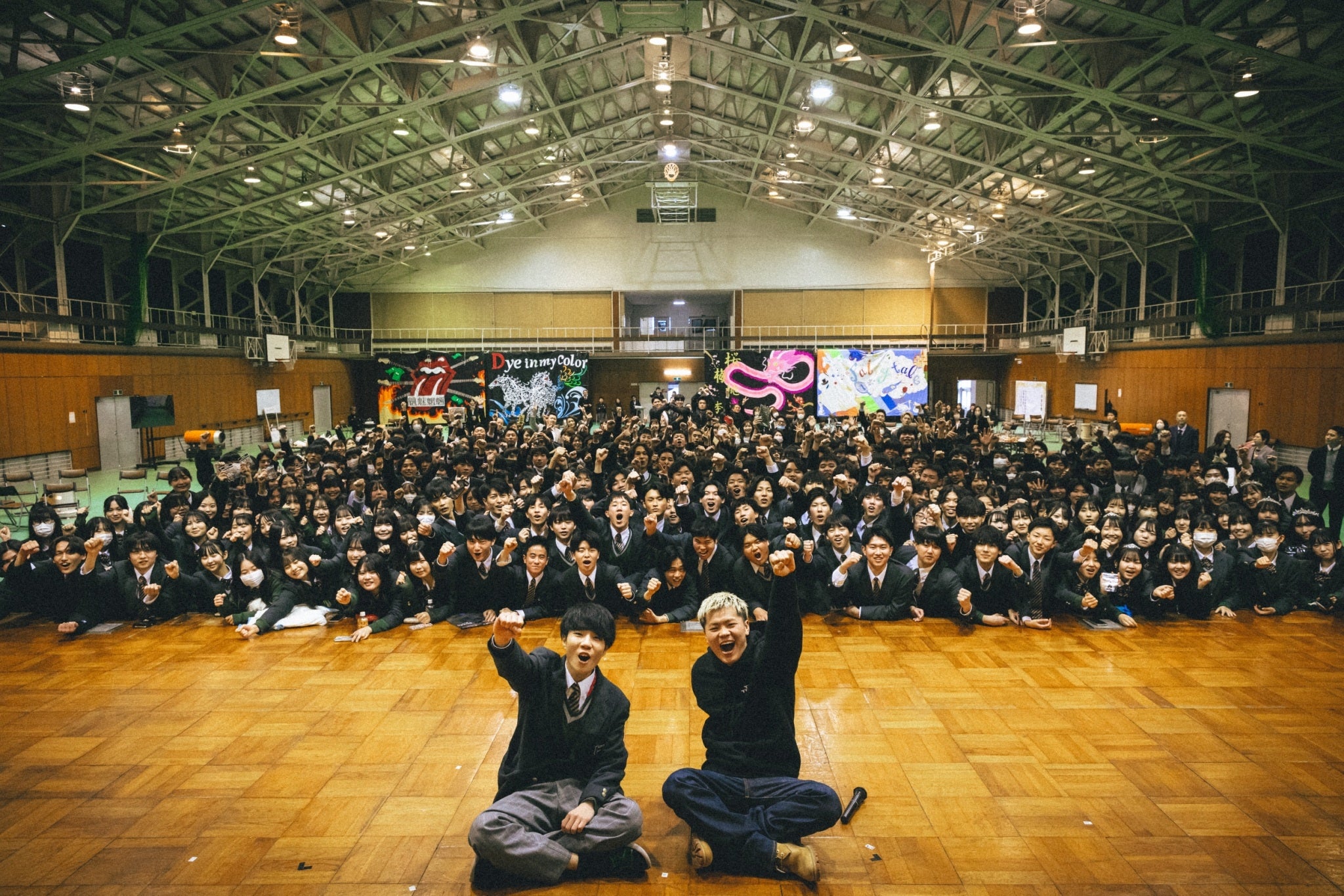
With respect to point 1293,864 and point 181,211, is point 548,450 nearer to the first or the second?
point 1293,864

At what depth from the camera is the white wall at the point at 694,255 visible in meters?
28.3

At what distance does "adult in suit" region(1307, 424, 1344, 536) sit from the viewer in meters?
7.65

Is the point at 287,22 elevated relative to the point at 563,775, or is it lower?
elevated

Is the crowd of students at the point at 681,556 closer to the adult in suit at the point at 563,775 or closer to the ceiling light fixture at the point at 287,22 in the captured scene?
the adult in suit at the point at 563,775

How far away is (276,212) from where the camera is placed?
20.8 metres

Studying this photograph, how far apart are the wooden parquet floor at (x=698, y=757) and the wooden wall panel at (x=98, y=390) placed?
13.5m

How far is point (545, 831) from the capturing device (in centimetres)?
296

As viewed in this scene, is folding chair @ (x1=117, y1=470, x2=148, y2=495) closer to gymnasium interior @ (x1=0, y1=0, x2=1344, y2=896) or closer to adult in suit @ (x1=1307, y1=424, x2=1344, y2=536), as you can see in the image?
gymnasium interior @ (x1=0, y1=0, x2=1344, y2=896)

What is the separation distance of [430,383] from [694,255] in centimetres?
1148

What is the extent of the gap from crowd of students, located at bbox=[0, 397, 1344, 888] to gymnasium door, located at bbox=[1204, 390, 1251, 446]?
1132 cm

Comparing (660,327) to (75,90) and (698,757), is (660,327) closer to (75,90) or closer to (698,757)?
(75,90)

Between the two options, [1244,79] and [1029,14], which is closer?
[1029,14]

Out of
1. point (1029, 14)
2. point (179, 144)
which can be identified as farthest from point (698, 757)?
point (179, 144)

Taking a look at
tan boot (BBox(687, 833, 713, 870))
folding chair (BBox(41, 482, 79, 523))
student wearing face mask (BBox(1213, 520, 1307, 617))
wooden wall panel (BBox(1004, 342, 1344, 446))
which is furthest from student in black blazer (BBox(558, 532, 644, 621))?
wooden wall panel (BBox(1004, 342, 1344, 446))
